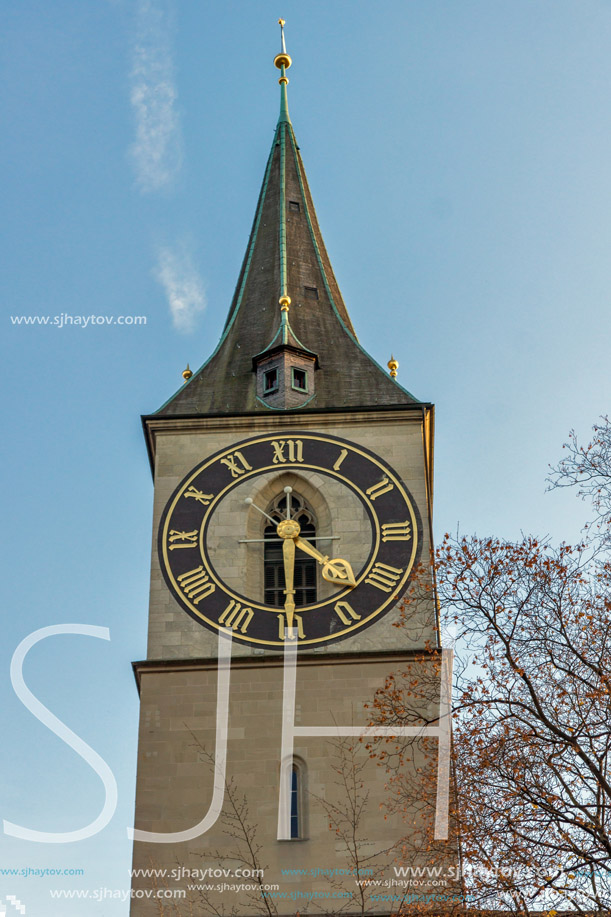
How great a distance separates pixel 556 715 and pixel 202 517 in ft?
34.4

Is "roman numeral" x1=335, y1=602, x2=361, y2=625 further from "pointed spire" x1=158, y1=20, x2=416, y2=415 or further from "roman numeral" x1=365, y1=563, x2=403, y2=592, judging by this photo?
"pointed spire" x1=158, y1=20, x2=416, y2=415

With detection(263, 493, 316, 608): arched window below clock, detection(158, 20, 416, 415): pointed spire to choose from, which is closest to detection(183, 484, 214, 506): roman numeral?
detection(263, 493, 316, 608): arched window below clock

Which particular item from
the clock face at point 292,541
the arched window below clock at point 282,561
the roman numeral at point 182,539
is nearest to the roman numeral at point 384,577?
the clock face at point 292,541

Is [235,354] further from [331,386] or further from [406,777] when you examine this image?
[406,777]

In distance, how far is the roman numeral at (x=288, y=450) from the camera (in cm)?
2480

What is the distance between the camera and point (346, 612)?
2269 cm

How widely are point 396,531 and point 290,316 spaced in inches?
229

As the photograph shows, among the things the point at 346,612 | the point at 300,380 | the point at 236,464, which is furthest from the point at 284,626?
the point at 300,380

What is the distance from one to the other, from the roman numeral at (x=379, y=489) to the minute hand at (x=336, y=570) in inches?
49.0

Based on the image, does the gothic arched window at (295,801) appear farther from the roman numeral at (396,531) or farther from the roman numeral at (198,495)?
the roman numeral at (198,495)

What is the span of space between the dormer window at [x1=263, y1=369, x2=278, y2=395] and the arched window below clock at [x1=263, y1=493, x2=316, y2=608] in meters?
2.27

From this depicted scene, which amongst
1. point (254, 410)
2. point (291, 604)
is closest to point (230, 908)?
point (291, 604)

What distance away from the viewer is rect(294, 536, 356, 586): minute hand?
23.0 m

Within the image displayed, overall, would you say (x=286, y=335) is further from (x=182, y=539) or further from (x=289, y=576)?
(x=289, y=576)
